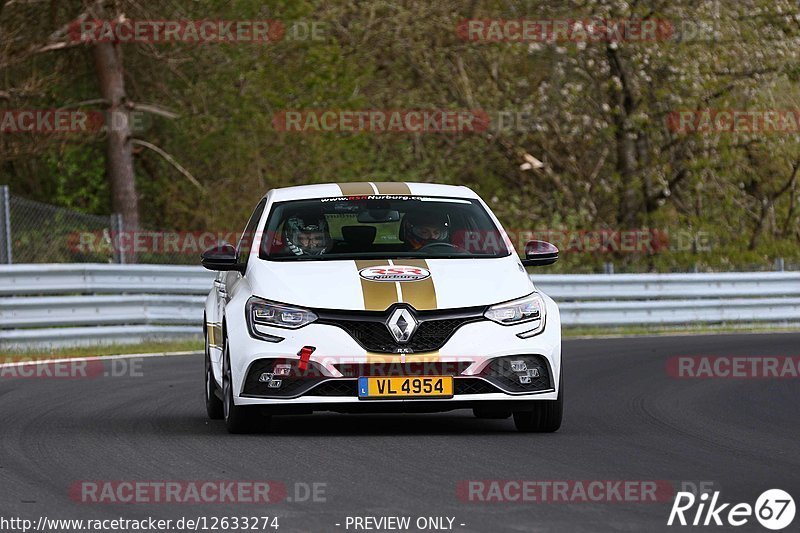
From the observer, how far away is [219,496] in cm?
762

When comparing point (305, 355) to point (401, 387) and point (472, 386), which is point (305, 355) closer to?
point (401, 387)

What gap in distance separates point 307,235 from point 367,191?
2.40ft

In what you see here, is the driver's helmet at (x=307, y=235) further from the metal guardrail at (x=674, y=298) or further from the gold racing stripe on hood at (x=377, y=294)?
the metal guardrail at (x=674, y=298)

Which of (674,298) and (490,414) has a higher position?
(490,414)

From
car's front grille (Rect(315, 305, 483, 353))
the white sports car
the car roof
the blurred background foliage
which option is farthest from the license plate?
the blurred background foliage

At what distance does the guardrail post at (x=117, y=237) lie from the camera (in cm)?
2077

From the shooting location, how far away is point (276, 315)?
997cm

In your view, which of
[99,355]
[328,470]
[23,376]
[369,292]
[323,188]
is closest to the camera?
[328,470]

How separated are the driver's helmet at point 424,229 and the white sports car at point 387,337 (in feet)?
0.66

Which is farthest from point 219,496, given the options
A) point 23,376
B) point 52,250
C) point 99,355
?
point 52,250

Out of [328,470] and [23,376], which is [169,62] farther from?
[328,470]

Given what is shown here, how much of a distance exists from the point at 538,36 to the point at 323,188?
63.2 feet

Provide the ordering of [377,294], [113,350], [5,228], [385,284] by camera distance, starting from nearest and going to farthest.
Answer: [377,294] < [385,284] < [113,350] < [5,228]

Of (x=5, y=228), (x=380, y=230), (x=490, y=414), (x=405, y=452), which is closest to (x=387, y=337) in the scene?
(x=405, y=452)
